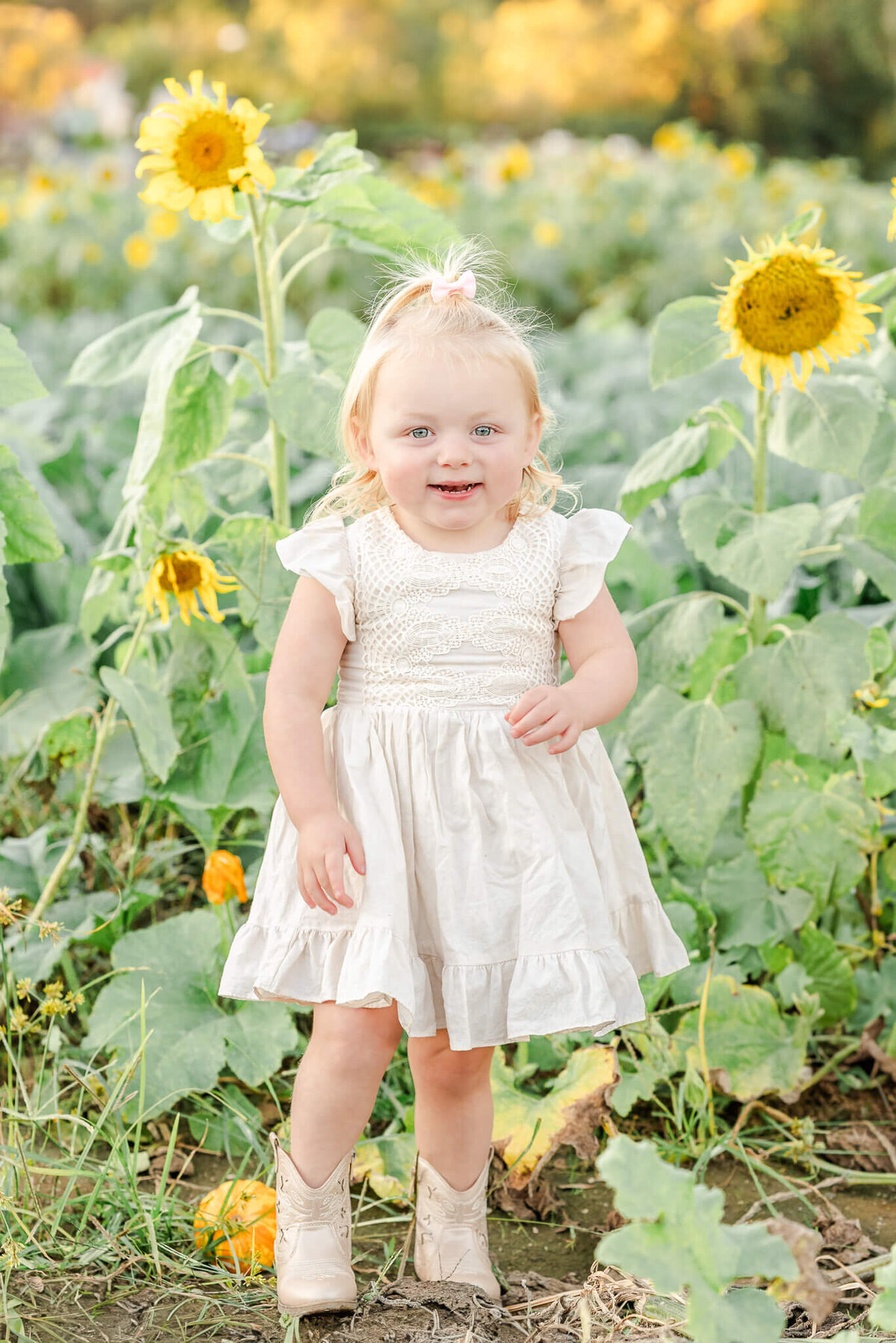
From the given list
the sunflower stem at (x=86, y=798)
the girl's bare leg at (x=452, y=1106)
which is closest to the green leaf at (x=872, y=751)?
the girl's bare leg at (x=452, y=1106)

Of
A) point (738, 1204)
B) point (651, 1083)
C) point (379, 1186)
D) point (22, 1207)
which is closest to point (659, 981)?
point (651, 1083)

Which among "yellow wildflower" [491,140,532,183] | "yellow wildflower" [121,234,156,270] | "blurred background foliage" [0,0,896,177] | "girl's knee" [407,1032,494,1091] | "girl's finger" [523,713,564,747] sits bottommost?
"girl's knee" [407,1032,494,1091]

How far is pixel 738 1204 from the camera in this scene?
1.84 meters

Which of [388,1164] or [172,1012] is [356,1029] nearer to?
[388,1164]

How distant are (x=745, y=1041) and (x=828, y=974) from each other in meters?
0.18

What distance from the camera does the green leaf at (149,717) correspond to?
190 centimetres

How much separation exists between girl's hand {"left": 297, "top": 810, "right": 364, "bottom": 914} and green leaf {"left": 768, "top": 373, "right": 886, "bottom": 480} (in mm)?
861

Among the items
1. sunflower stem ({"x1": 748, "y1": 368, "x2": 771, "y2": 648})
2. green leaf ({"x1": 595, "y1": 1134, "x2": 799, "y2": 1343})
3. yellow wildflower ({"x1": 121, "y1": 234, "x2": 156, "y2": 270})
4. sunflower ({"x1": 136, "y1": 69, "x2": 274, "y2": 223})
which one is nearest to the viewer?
green leaf ({"x1": 595, "y1": 1134, "x2": 799, "y2": 1343})

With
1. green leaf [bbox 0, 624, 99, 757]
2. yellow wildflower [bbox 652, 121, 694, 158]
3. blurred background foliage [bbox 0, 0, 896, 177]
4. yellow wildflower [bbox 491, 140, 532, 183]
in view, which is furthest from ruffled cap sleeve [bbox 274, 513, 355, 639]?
blurred background foliage [bbox 0, 0, 896, 177]

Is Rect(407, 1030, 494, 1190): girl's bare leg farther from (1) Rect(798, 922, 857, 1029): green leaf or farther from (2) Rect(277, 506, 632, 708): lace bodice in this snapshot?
(1) Rect(798, 922, 857, 1029): green leaf

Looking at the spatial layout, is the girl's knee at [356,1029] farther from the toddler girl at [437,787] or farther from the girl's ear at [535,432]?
the girl's ear at [535,432]

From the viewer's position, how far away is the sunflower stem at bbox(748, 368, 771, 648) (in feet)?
6.57

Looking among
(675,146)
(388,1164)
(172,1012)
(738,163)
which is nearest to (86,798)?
(172,1012)

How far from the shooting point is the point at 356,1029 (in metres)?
1.51
